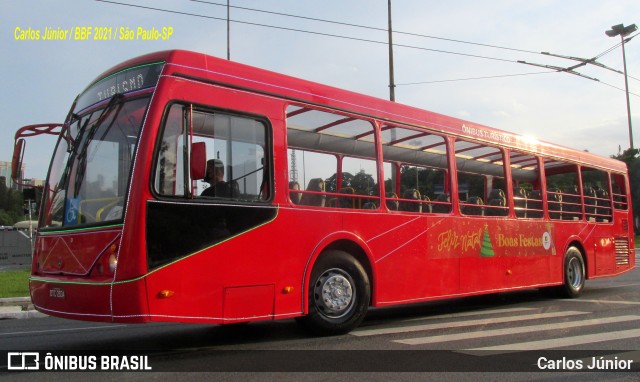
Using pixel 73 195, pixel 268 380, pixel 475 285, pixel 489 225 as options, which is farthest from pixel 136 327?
pixel 489 225

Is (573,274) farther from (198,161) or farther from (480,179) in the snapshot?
(198,161)

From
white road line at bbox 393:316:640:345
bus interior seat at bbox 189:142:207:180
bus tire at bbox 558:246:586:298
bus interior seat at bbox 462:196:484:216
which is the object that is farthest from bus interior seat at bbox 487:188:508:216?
bus interior seat at bbox 189:142:207:180

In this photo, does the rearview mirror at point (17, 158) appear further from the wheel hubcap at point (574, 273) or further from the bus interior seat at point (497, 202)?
the wheel hubcap at point (574, 273)

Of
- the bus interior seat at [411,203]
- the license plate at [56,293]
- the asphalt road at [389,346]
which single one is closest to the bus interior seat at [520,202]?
the asphalt road at [389,346]

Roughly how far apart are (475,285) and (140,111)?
5.91 m

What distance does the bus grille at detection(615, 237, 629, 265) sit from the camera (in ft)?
42.6

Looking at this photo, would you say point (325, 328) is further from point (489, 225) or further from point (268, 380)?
point (489, 225)

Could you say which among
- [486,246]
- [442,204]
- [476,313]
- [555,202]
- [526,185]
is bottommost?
[476,313]

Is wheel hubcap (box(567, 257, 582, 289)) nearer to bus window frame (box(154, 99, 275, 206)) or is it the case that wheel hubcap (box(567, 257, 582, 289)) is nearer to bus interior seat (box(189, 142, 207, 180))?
bus window frame (box(154, 99, 275, 206))

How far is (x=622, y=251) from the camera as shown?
13.1 metres

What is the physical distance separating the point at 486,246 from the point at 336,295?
3.52 metres

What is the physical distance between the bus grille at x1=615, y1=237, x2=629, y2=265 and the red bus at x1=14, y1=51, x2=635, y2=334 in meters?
5.46

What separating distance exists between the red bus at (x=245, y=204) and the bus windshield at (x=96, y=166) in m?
0.02

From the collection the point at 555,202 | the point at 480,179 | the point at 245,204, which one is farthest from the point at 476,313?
the point at 245,204
